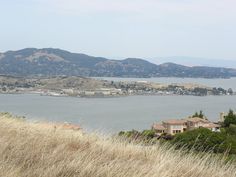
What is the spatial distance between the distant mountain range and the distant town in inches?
1557

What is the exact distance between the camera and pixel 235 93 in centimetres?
9519

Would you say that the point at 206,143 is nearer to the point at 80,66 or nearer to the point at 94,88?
the point at 94,88

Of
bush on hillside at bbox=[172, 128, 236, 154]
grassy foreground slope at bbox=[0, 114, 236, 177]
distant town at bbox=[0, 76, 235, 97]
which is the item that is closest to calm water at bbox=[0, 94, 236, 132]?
bush on hillside at bbox=[172, 128, 236, 154]

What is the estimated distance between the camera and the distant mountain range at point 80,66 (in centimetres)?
14175

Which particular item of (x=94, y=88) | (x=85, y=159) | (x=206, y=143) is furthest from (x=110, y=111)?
(x=85, y=159)

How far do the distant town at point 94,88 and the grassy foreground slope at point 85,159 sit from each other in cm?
8176

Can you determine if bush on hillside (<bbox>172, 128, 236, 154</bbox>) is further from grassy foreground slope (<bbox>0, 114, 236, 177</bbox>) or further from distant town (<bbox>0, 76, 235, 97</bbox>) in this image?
distant town (<bbox>0, 76, 235, 97</bbox>)

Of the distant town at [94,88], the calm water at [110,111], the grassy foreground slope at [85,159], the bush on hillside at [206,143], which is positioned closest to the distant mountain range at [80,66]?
the distant town at [94,88]

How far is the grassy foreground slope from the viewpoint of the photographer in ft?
9.06

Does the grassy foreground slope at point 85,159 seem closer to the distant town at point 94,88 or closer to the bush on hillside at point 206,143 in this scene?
the bush on hillside at point 206,143

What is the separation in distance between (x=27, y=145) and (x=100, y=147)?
0.60 m

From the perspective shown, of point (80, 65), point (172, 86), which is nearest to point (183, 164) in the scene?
point (172, 86)

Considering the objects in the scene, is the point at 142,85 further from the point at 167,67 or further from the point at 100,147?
the point at 100,147

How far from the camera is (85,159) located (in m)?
3.04
